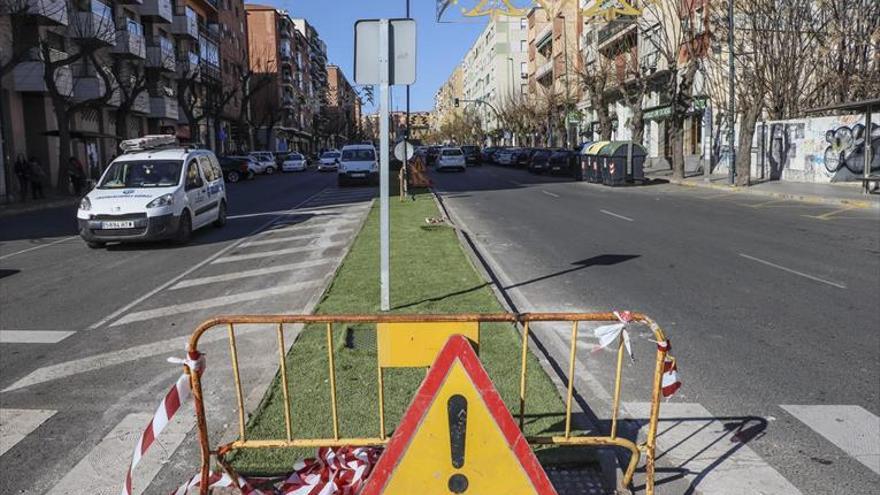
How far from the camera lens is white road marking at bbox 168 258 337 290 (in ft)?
32.9

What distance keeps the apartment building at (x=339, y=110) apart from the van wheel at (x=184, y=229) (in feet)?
289

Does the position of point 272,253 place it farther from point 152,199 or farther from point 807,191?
point 807,191

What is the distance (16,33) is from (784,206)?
82.7 feet

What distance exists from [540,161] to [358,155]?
574 inches

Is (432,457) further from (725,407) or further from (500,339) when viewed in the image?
(500,339)

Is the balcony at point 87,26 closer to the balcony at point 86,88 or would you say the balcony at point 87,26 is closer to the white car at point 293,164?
the balcony at point 86,88

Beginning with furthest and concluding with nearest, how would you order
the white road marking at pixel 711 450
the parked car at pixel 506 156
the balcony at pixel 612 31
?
the parked car at pixel 506 156 → the balcony at pixel 612 31 → the white road marking at pixel 711 450

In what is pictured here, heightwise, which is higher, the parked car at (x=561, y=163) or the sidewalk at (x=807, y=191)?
the parked car at (x=561, y=163)

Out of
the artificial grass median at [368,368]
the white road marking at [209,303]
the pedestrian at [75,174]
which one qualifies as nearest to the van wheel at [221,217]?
the artificial grass median at [368,368]

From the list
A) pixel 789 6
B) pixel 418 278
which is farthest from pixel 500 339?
pixel 789 6

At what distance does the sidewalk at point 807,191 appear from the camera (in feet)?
67.4

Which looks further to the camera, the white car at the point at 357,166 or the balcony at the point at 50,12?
the white car at the point at 357,166

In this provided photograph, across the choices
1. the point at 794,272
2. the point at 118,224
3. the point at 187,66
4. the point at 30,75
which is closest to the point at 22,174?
the point at 30,75

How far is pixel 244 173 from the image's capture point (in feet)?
143
